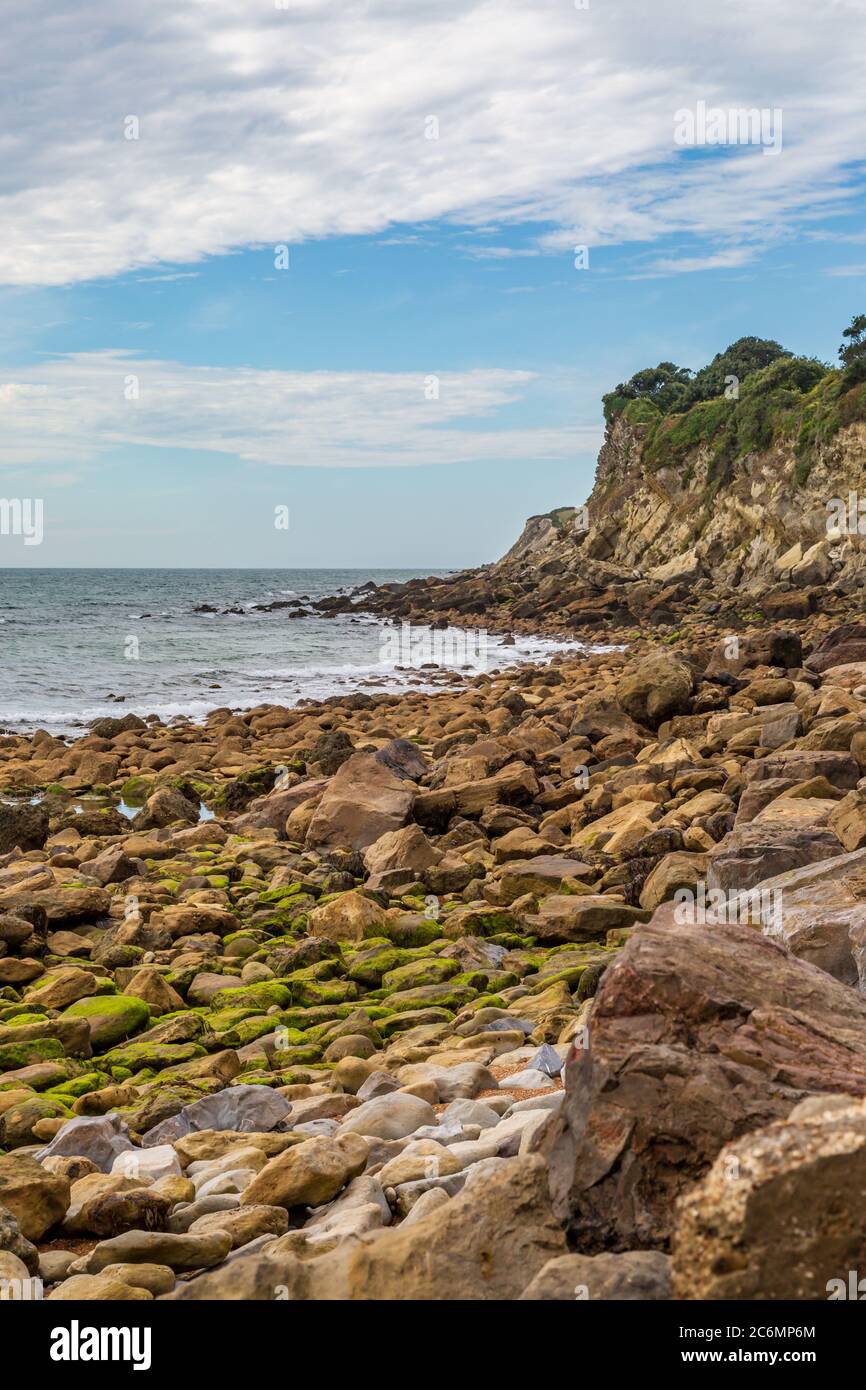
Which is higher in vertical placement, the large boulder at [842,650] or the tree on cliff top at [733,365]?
the tree on cliff top at [733,365]

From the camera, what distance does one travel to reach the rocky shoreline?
3.33m

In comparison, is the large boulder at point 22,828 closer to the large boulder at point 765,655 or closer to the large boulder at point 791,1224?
the large boulder at point 765,655

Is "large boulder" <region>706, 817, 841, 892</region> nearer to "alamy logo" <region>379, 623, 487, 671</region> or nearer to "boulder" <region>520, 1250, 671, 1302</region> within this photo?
"boulder" <region>520, 1250, 671, 1302</region>

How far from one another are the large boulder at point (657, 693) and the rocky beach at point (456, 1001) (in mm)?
48

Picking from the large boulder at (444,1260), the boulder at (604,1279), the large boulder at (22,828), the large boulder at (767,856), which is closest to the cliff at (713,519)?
the large boulder at (22,828)

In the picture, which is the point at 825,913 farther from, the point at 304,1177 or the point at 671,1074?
the point at 304,1177

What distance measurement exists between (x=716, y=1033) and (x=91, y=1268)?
240 cm

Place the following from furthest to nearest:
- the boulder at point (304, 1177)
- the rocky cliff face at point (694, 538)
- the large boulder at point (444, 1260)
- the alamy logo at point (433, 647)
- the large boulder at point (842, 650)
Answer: the rocky cliff face at point (694, 538) → the alamy logo at point (433, 647) → the large boulder at point (842, 650) → the boulder at point (304, 1177) → the large boulder at point (444, 1260)

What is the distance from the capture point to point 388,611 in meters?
65.4

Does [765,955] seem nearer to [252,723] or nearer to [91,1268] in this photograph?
[91,1268]
